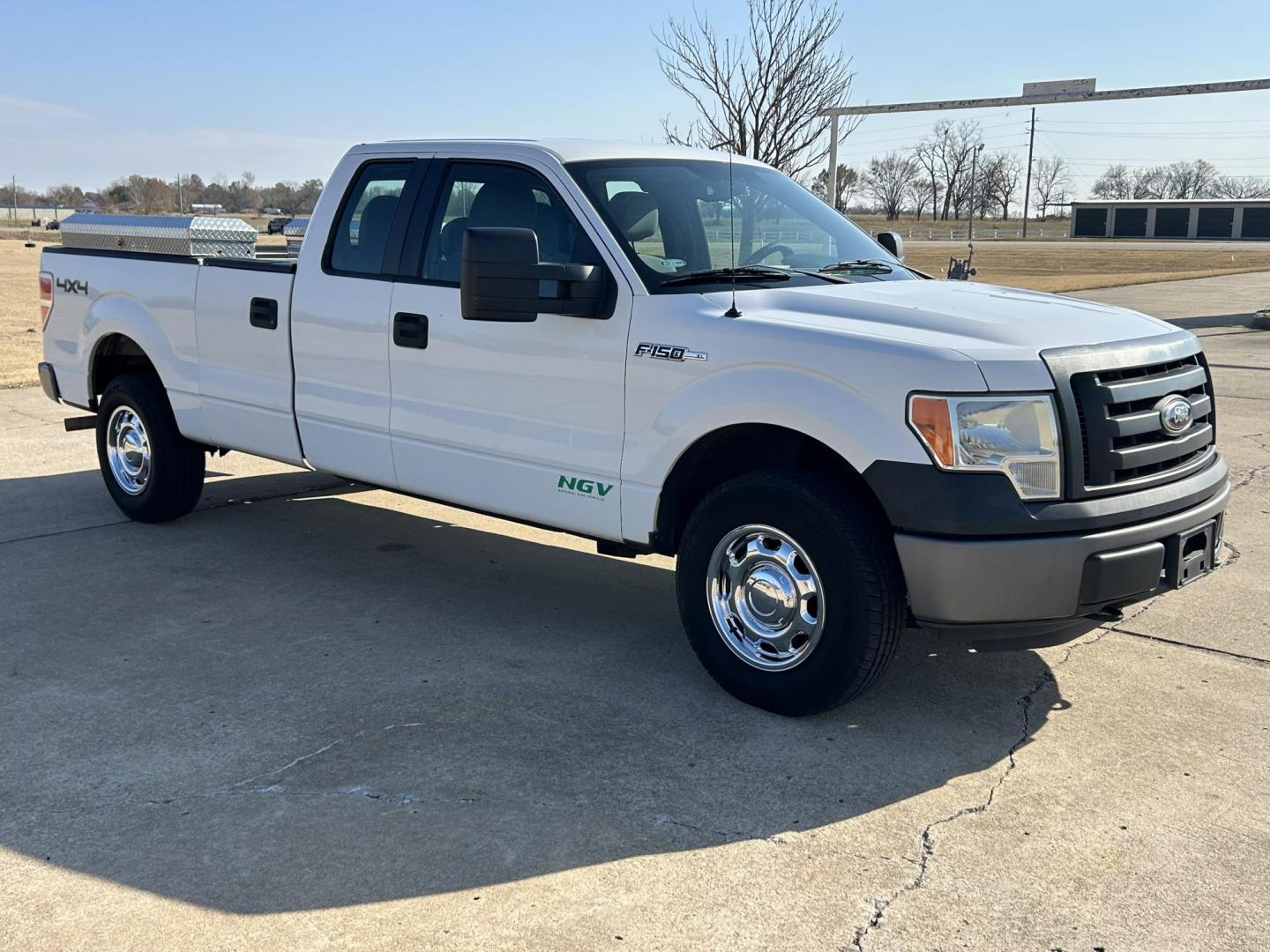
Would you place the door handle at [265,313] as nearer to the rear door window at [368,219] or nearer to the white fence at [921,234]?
the rear door window at [368,219]

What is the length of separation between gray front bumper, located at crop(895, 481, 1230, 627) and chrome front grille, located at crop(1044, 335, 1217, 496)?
185mm

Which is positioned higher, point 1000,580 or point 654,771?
point 1000,580

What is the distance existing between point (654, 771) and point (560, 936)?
964 millimetres

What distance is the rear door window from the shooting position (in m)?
5.76

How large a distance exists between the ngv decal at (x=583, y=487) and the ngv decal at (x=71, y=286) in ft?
12.3

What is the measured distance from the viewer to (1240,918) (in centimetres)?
325

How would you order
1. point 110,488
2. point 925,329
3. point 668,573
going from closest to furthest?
1. point 925,329
2. point 668,573
3. point 110,488

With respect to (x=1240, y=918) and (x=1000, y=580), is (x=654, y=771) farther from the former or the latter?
(x=1240, y=918)

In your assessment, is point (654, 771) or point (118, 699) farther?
point (118, 699)

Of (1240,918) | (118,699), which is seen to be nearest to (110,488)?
(118,699)

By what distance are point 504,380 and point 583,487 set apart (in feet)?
1.87

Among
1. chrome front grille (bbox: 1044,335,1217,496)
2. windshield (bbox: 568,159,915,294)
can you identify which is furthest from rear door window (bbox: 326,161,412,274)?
chrome front grille (bbox: 1044,335,1217,496)

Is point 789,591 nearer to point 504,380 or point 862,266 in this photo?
point 504,380

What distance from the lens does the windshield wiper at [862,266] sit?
210 inches
